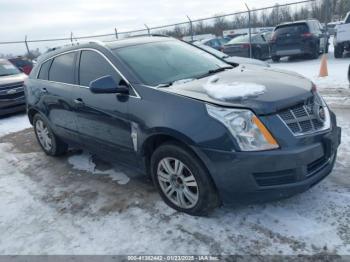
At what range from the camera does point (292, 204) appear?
3252mm

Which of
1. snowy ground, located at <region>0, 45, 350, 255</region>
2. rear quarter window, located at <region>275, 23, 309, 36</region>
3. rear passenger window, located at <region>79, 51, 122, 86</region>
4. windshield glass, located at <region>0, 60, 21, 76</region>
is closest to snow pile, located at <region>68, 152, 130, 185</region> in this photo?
snowy ground, located at <region>0, 45, 350, 255</region>

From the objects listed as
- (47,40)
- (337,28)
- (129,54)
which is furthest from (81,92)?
(47,40)

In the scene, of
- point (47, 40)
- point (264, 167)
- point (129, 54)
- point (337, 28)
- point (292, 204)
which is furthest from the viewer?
point (47, 40)

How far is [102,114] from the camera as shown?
380 cm

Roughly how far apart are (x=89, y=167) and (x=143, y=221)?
1.83 metres

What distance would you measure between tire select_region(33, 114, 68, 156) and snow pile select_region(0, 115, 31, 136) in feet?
7.52

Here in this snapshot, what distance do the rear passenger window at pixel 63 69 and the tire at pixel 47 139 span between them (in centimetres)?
78

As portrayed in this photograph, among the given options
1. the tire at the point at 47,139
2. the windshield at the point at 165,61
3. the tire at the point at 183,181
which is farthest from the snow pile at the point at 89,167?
the windshield at the point at 165,61

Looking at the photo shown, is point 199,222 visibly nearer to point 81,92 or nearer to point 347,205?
point 347,205

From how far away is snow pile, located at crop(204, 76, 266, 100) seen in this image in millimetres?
2883

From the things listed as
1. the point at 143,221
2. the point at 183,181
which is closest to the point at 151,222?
the point at 143,221

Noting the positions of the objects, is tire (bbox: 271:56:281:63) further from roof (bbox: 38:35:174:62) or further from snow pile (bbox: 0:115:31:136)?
roof (bbox: 38:35:174:62)

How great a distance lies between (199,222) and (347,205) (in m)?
1.37

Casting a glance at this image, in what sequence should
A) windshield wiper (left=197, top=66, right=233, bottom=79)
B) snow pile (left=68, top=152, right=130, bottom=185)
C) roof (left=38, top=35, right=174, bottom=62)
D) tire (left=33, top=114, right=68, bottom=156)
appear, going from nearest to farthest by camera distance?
windshield wiper (left=197, top=66, right=233, bottom=79)
roof (left=38, top=35, right=174, bottom=62)
snow pile (left=68, top=152, right=130, bottom=185)
tire (left=33, top=114, right=68, bottom=156)
